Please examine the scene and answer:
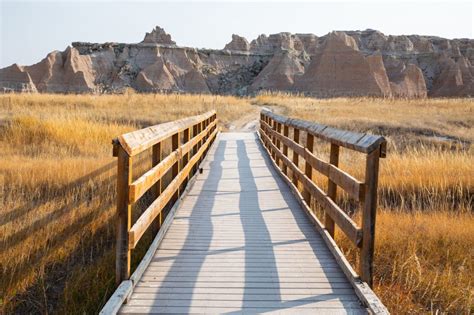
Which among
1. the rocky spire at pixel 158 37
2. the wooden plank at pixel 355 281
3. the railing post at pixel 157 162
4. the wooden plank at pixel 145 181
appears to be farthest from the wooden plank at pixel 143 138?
the rocky spire at pixel 158 37

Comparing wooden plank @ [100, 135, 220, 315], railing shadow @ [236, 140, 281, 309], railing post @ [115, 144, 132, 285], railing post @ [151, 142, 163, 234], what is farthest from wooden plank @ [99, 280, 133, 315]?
railing post @ [151, 142, 163, 234]

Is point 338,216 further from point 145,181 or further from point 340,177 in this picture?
point 145,181

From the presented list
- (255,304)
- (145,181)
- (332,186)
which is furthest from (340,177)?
(145,181)

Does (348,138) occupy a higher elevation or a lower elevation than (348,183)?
higher

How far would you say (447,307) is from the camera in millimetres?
4535

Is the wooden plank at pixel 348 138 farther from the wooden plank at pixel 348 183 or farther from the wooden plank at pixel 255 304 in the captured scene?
the wooden plank at pixel 255 304

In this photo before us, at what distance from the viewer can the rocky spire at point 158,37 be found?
106381mm

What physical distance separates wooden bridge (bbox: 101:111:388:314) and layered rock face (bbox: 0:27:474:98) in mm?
48141

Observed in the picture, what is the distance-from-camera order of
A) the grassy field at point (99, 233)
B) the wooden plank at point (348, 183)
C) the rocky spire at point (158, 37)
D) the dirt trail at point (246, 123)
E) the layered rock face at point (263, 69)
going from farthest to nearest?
1. the rocky spire at point (158, 37)
2. the layered rock face at point (263, 69)
3. the dirt trail at point (246, 123)
4. the grassy field at point (99, 233)
5. the wooden plank at point (348, 183)

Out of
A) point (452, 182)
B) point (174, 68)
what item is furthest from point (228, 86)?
point (452, 182)

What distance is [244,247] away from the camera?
5.16m

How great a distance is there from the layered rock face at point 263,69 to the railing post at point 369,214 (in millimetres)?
50568

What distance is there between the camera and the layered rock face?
2734 inches

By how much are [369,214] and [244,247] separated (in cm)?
161
